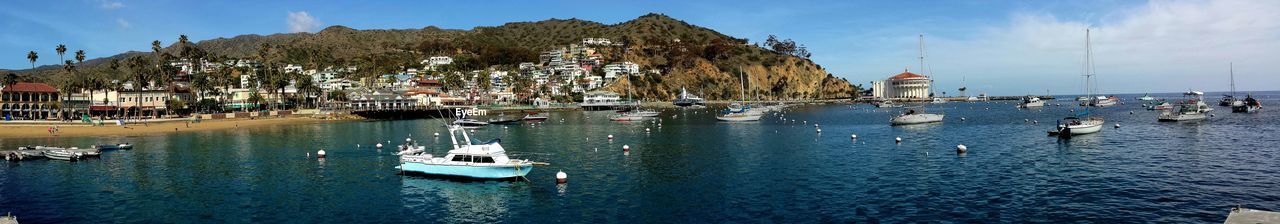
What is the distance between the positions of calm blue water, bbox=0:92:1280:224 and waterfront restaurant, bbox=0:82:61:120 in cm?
8707

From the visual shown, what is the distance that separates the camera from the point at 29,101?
125 metres

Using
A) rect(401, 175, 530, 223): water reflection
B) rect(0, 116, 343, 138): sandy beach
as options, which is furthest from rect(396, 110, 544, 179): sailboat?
rect(0, 116, 343, 138): sandy beach

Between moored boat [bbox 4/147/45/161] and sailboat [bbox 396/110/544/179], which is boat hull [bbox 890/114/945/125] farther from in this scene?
moored boat [bbox 4/147/45/161]

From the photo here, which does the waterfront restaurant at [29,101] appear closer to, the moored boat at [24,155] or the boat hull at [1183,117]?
the moored boat at [24,155]

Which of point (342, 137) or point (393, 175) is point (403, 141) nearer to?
point (342, 137)

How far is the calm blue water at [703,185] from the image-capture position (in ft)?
101

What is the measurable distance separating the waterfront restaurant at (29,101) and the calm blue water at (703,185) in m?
87.1

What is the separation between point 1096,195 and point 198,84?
142 m

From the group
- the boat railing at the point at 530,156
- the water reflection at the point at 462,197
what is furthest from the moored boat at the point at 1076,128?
the water reflection at the point at 462,197

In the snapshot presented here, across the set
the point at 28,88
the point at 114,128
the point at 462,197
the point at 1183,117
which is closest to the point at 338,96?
the point at 28,88

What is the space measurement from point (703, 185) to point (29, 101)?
141 metres

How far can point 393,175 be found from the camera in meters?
43.3

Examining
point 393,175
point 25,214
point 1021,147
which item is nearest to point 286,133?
point 393,175

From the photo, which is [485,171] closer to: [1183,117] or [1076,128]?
[1076,128]
